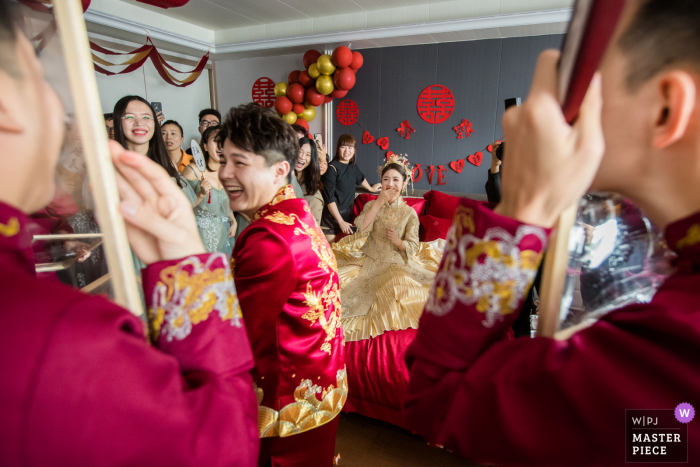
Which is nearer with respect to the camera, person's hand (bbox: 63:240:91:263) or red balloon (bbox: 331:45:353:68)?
person's hand (bbox: 63:240:91:263)

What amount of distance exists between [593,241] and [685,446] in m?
0.28

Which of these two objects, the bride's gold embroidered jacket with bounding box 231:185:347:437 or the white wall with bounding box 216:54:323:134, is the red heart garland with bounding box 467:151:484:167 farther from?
the bride's gold embroidered jacket with bounding box 231:185:347:437

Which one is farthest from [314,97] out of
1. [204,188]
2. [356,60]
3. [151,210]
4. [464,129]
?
[151,210]

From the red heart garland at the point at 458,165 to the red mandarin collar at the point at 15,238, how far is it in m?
4.57

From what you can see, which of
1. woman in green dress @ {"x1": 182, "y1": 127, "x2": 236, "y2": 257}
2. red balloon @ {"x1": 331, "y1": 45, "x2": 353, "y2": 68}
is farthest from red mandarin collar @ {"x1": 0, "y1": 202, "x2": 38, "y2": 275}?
red balloon @ {"x1": 331, "y1": 45, "x2": 353, "y2": 68}

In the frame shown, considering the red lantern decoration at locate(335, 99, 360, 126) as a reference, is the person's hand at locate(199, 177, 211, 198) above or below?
below

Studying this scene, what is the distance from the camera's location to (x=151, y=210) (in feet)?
1.56

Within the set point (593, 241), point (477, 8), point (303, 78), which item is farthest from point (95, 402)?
Result: point (303, 78)

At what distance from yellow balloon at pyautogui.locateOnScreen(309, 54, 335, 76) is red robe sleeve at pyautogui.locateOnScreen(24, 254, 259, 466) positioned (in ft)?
14.7

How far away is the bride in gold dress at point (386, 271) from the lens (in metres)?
2.12

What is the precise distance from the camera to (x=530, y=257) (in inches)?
15.3

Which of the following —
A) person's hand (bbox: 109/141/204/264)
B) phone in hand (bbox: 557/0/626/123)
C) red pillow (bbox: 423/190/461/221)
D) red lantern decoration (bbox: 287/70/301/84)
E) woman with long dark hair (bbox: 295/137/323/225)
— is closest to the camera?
phone in hand (bbox: 557/0/626/123)

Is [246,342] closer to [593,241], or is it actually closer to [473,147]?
[593,241]

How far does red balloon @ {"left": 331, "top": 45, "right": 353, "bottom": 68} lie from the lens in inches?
173
